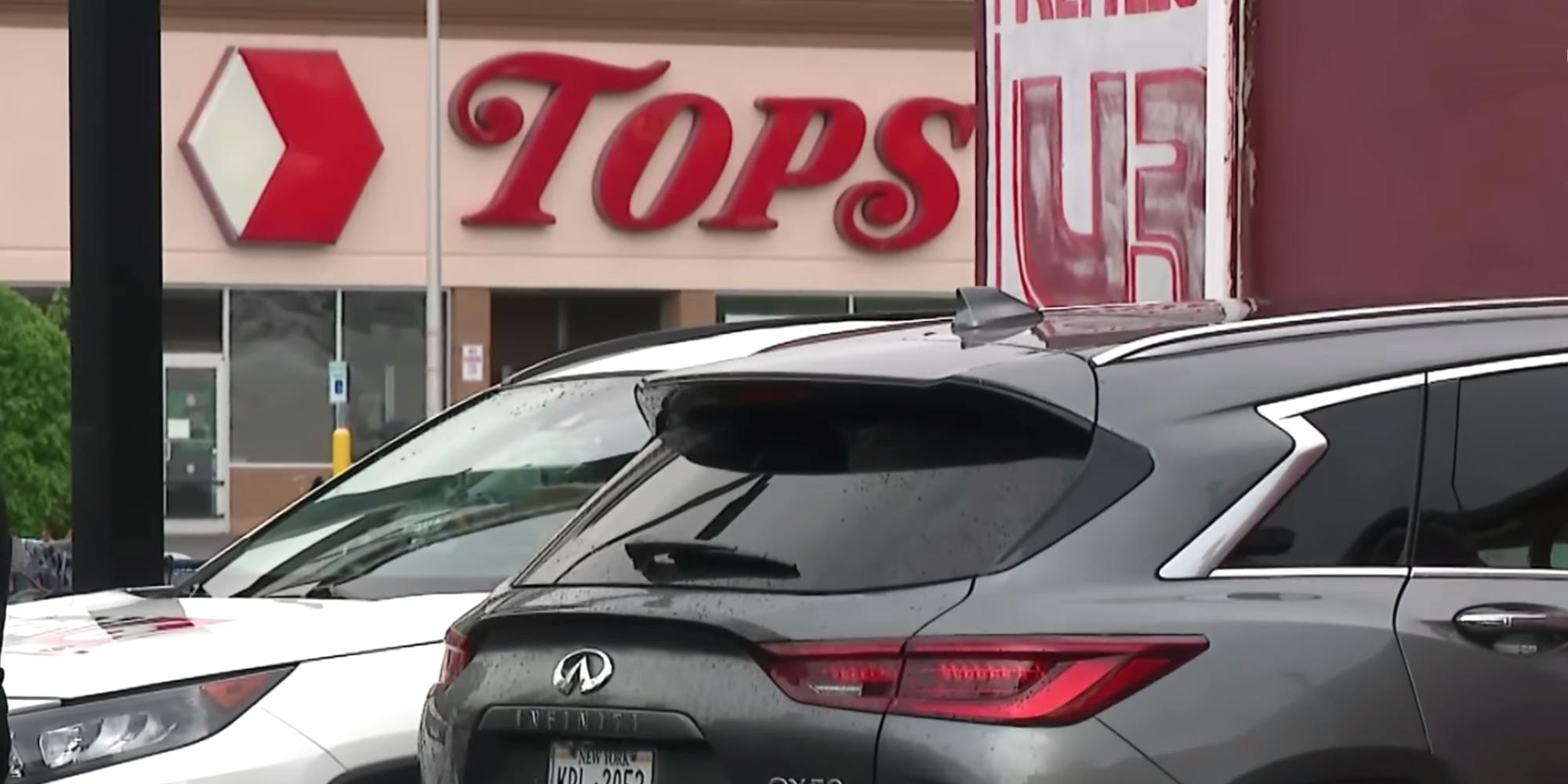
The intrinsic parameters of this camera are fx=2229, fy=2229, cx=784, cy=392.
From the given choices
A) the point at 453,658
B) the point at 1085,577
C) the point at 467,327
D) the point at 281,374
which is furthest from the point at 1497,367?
the point at 281,374

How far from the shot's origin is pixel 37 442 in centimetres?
1977

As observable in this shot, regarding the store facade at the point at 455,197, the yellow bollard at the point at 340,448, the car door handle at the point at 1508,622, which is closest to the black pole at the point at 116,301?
the car door handle at the point at 1508,622

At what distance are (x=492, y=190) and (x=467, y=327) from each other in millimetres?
1894

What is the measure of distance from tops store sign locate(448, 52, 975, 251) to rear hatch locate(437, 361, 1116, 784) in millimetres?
26615

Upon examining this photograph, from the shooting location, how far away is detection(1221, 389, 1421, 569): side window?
3516mm

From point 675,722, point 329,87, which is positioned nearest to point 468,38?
point 329,87

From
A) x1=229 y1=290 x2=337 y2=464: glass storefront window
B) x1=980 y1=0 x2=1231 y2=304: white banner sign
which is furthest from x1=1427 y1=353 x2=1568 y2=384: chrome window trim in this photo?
x1=229 y1=290 x2=337 y2=464: glass storefront window

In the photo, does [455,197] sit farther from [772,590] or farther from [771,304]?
[772,590]

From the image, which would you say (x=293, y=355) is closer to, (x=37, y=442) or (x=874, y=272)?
(x=874, y=272)

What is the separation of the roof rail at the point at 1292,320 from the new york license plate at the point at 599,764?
3.24 feet

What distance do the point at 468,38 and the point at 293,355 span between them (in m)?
4.96

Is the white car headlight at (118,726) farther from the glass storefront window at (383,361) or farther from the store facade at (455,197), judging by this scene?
the glass storefront window at (383,361)

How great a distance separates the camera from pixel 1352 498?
→ 3.59m

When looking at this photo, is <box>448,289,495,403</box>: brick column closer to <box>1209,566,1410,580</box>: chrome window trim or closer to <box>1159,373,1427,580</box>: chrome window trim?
<box>1159,373,1427,580</box>: chrome window trim
